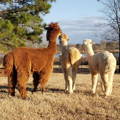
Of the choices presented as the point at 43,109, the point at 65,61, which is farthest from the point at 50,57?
the point at 43,109

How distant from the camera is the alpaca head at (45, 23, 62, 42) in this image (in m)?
12.0

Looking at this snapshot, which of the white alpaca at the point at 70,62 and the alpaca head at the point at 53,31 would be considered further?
the white alpaca at the point at 70,62

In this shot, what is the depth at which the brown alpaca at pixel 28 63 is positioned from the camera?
36.1 feet

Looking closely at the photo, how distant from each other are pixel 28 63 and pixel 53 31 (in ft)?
4.90

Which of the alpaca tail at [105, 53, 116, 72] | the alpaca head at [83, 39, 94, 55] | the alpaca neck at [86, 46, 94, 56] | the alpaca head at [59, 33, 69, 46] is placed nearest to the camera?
the alpaca tail at [105, 53, 116, 72]

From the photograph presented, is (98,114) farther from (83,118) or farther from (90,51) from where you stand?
(90,51)

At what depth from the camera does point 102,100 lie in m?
10.7

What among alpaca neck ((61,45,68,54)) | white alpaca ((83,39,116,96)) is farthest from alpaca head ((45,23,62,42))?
white alpaca ((83,39,116,96))

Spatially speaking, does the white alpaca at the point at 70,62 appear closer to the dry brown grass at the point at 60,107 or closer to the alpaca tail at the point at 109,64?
the dry brown grass at the point at 60,107

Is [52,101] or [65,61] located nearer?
[52,101]

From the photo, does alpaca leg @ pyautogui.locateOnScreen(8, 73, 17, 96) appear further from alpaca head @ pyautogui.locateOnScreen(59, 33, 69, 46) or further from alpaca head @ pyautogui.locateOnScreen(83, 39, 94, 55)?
alpaca head @ pyautogui.locateOnScreen(83, 39, 94, 55)

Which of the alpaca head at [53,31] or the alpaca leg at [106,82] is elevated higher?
the alpaca head at [53,31]

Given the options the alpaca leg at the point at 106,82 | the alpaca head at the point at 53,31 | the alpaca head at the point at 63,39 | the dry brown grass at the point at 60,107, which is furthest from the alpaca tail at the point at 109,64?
the alpaca head at the point at 63,39

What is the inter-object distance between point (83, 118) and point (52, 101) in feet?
6.07
